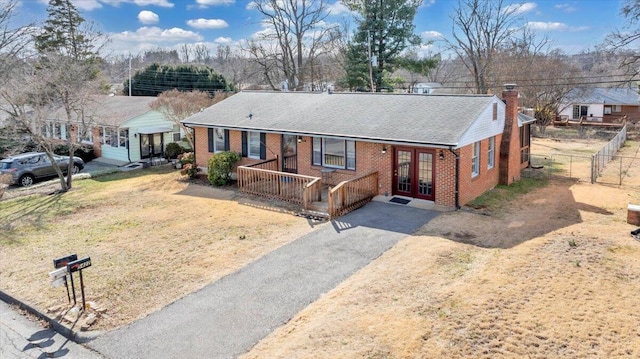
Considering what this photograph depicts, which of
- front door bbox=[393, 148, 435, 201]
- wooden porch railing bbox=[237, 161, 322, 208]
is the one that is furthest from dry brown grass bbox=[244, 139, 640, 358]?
wooden porch railing bbox=[237, 161, 322, 208]

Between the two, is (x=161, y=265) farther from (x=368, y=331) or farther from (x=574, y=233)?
(x=574, y=233)

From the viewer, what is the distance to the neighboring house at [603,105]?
49625mm

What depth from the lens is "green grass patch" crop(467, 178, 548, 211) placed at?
1638cm

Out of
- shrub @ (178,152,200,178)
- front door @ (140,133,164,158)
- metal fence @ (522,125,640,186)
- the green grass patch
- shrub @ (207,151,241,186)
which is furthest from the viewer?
front door @ (140,133,164,158)

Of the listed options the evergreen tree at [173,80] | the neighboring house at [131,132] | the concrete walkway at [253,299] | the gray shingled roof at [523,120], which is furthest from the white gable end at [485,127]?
the evergreen tree at [173,80]

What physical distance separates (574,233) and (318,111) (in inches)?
444

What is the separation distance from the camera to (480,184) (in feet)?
57.6

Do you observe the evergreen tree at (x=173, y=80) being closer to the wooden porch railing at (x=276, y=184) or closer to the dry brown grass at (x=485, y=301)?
the wooden porch railing at (x=276, y=184)

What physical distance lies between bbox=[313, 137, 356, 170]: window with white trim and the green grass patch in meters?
4.66

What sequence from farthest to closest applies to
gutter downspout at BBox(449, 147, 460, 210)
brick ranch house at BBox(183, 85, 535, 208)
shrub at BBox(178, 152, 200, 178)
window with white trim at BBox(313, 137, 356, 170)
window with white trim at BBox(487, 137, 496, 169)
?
shrub at BBox(178, 152, 200, 178) < window with white trim at BBox(487, 137, 496, 169) < window with white trim at BBox(313, 137, 356, 170) < brick ranch house at BBox(183, 85, 535, 208) < gutter downspout at BBox(449, 147, 460, 210)

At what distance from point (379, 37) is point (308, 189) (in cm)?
2676

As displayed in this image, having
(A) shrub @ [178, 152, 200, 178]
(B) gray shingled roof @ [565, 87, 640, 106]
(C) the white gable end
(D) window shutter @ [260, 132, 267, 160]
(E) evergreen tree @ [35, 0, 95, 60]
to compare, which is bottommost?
(A) shrub @ [178, 152, 200, 178]

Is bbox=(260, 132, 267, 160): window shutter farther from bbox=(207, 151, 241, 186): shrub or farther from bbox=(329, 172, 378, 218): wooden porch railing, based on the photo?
bbox=(329, 172, 378, 218): wooden porch railing

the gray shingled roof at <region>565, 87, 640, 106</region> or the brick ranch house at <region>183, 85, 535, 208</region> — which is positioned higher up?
the gray shingled roof at <region>565, 87, 640, 106</region>
